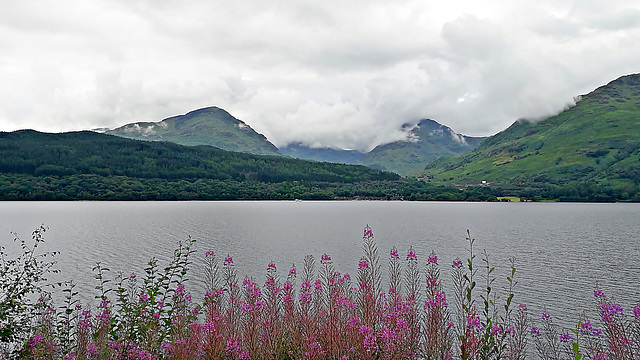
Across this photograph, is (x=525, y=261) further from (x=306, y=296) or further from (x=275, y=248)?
(x=306, y=296)

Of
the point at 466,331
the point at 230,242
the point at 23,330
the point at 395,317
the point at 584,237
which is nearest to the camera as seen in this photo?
the point at 466,331

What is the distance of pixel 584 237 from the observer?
3105 inches

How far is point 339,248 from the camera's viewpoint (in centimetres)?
6072

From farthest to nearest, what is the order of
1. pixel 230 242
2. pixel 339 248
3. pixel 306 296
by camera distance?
pixel 230 242, pixel 339 248, pixel 306 296

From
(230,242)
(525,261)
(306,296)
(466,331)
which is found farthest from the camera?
(230,242)

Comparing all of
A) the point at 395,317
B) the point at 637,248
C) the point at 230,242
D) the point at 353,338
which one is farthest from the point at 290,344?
the point at 637,248

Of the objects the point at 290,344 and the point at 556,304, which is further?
the point at 556,304

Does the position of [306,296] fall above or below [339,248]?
above

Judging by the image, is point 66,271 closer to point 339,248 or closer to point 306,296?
point 339,248

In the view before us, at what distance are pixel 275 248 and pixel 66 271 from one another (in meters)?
27.1

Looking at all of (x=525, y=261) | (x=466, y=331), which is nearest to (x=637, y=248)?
(x=525, y=261)

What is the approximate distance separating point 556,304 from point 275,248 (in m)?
38.5

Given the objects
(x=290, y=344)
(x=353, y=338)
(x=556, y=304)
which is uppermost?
(x=353, y=338)

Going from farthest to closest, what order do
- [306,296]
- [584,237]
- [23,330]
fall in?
[584,237], [23,330], [306,296]
